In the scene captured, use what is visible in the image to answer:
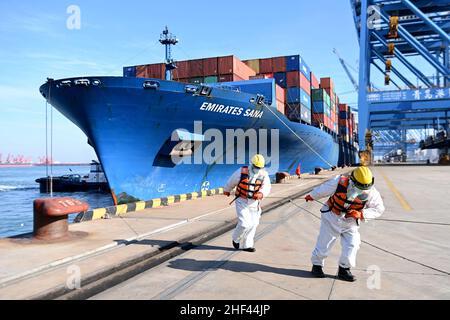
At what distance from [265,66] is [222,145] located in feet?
46.0

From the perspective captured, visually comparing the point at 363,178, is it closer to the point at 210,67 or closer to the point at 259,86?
the point at 259,86

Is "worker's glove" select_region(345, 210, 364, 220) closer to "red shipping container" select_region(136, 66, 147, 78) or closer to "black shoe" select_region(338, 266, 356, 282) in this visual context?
"black shoe" select_region(338, 266, 356, 282)

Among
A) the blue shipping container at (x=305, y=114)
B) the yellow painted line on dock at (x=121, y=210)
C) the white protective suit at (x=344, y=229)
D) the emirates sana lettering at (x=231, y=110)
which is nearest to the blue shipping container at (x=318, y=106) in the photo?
the blue shipping container at (x=305, y=114)

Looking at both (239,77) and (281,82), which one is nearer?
(239,77)

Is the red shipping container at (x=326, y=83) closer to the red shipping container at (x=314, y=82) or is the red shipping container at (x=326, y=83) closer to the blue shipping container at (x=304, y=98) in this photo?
the red shipping container at (x=314, y=82)

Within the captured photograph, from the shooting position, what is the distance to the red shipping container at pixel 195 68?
1025 inches

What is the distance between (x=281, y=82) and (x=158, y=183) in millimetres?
17459

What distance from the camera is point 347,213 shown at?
4.83 m

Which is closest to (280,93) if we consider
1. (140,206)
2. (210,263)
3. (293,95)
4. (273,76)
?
(293,95)

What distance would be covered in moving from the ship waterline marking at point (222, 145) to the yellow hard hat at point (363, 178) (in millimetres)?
12274

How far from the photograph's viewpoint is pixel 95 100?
1502 cm

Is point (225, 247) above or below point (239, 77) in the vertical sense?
below
